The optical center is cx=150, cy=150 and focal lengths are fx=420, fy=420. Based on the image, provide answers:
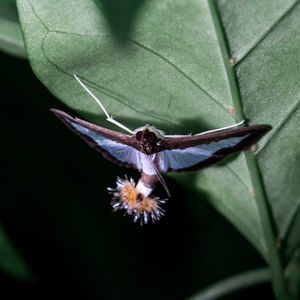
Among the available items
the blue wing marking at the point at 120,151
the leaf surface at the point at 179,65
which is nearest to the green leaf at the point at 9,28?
the leaf surface at the point at 179,65

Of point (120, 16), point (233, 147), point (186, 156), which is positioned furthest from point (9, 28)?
point (120, 16)

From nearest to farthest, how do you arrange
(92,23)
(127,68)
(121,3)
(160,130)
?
(121,3), (92,23), (127,68), (160,130)

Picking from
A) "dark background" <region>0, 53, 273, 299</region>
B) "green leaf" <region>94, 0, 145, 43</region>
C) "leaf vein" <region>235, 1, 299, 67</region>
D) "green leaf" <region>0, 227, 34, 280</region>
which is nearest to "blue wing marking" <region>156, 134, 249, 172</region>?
"leaf vein" <region>235, 1, 299, 67</region>

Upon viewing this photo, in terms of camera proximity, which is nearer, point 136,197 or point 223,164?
point 223,164

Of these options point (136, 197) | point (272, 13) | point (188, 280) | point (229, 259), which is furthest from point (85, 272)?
point (272, 13)

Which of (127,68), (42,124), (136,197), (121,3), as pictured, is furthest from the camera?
(42,124)

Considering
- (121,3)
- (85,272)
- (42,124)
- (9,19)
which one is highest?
(42,124)

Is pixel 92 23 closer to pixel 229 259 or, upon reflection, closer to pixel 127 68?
pixel 127 68

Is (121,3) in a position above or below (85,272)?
below
